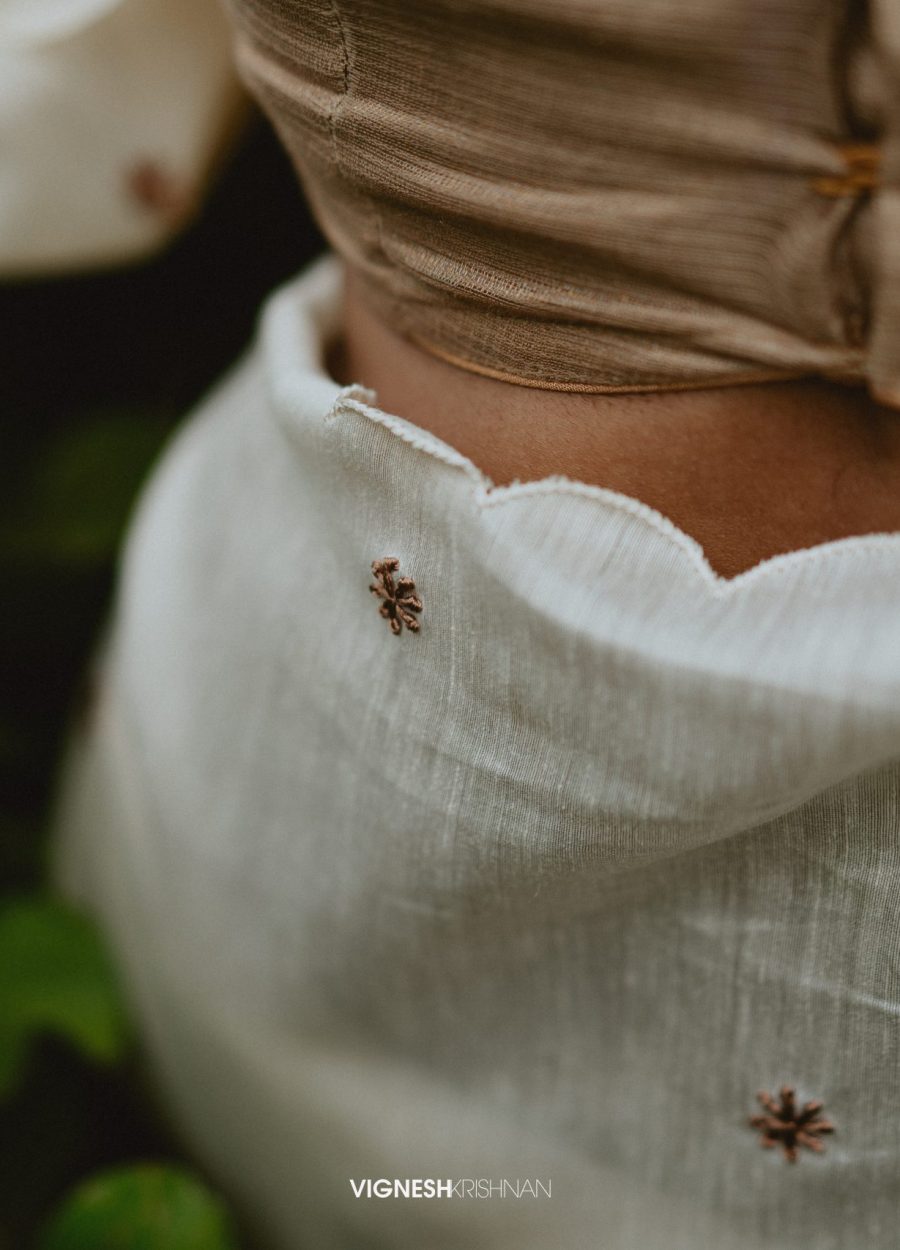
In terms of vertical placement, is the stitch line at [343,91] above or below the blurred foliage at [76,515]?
above

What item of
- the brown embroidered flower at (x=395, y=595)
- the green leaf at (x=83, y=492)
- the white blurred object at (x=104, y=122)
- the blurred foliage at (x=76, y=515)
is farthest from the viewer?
the green leaf at (x=83, y=492)

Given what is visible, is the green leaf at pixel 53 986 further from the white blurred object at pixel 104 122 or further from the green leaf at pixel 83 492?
the white blurred object at pixel 104 122

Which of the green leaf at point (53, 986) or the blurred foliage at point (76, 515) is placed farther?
the blurred foliage at point (76, 515)

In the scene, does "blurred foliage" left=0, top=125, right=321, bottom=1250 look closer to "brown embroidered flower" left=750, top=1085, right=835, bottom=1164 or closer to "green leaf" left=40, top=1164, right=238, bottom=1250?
"green leaf" left=40, top=1164, right=238, bottom=1250

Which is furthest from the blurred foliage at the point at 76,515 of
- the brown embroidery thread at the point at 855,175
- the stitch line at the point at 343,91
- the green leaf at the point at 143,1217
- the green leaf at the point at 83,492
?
the brown embroidery thread at the point at 855,175

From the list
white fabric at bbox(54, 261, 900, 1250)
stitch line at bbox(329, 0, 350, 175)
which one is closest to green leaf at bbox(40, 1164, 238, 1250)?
white fabric at bbox(54, 261, 900, 1250)

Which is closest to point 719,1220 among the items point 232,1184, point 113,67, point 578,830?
point 578,830

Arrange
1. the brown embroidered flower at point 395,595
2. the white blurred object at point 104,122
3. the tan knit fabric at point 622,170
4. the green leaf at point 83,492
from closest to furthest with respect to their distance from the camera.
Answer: the tan knit fabric at point 622,170
the brown embroidered flower at point 395,595
the white blurred object at point 104,122
the green leaf at point 83,492
